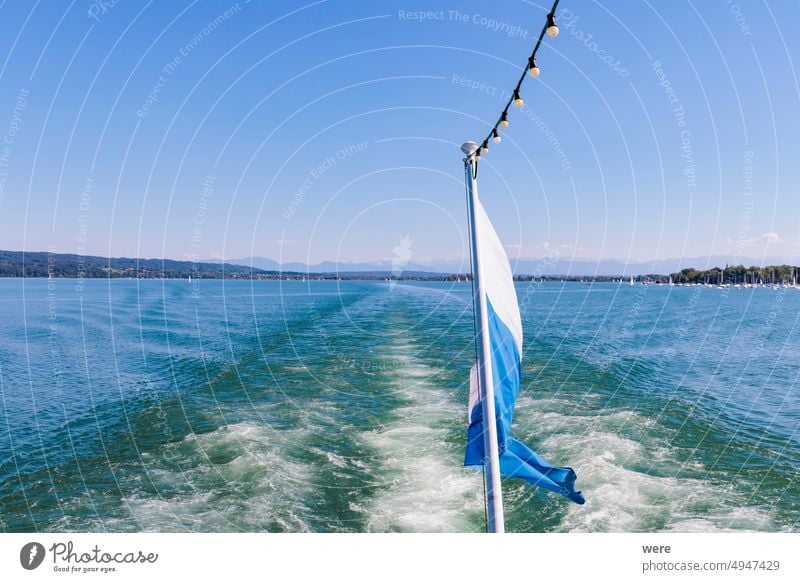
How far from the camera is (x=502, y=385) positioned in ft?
15.7

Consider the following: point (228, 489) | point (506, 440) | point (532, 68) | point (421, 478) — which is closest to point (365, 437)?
point (421, 478)

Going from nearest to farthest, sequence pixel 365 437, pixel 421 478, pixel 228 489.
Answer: pixel 228 489 → pixel 421 478 → pixel 365 437

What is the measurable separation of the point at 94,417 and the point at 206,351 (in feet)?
42.3

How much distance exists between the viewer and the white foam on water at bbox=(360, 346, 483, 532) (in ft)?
30.9

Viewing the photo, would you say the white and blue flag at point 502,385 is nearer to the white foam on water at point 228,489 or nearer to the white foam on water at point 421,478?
the white foam on water at point 421,478

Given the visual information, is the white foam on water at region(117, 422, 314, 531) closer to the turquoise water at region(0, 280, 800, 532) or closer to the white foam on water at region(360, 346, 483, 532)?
the turquoise water at region(0, 280, 800, 532)

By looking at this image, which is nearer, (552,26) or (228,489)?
(552,26)

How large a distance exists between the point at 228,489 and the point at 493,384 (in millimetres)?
Result: 8822

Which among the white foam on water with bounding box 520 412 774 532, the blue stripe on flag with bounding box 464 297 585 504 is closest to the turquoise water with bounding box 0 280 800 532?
the white foam on water with bounding box 520 412 774 532

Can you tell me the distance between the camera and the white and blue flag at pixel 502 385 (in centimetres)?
A: 452

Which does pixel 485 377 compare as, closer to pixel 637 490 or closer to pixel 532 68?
pixel 532 68

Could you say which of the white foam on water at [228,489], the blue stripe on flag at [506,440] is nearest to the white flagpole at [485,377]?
the blue stripe on flag at [506,440]
